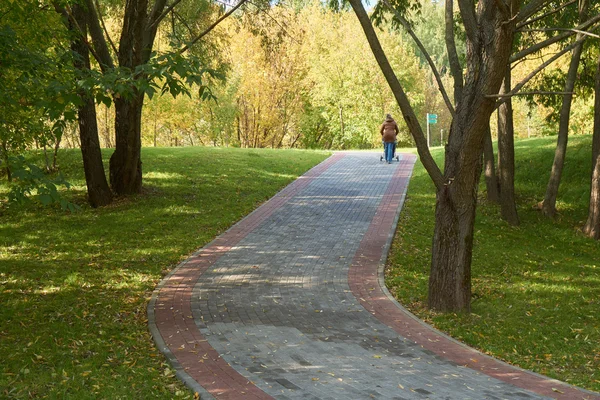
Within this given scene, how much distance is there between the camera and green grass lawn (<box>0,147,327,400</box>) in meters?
6.40

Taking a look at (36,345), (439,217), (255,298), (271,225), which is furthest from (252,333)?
(271,225)

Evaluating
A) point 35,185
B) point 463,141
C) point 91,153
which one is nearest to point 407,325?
point 463,141

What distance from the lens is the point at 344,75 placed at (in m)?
41.9

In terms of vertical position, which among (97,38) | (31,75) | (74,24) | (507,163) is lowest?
(507,163)

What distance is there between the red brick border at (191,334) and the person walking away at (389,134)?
10913 mm

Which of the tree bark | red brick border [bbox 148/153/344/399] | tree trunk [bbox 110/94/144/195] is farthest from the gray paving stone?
the tree bark

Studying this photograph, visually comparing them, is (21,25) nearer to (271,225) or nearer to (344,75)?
(271,225)

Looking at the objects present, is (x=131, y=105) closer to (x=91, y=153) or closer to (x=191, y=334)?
(x=91, y=153)

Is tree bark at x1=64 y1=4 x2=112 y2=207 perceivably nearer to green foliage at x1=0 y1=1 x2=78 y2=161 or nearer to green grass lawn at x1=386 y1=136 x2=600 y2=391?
green foliage at x1=0 y1=1 x2=78 y2=161

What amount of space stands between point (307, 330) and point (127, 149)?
9.24 meters

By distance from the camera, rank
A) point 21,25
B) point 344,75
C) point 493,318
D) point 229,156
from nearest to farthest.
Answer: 1. point 493,318
2. point 21,25
3. point 229,156
4. point 344,75

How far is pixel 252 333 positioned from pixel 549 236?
31.1 feet

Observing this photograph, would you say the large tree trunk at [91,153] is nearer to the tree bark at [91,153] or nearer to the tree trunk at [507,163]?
the tree bark at [91,153]

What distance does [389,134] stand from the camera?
23.2 m
